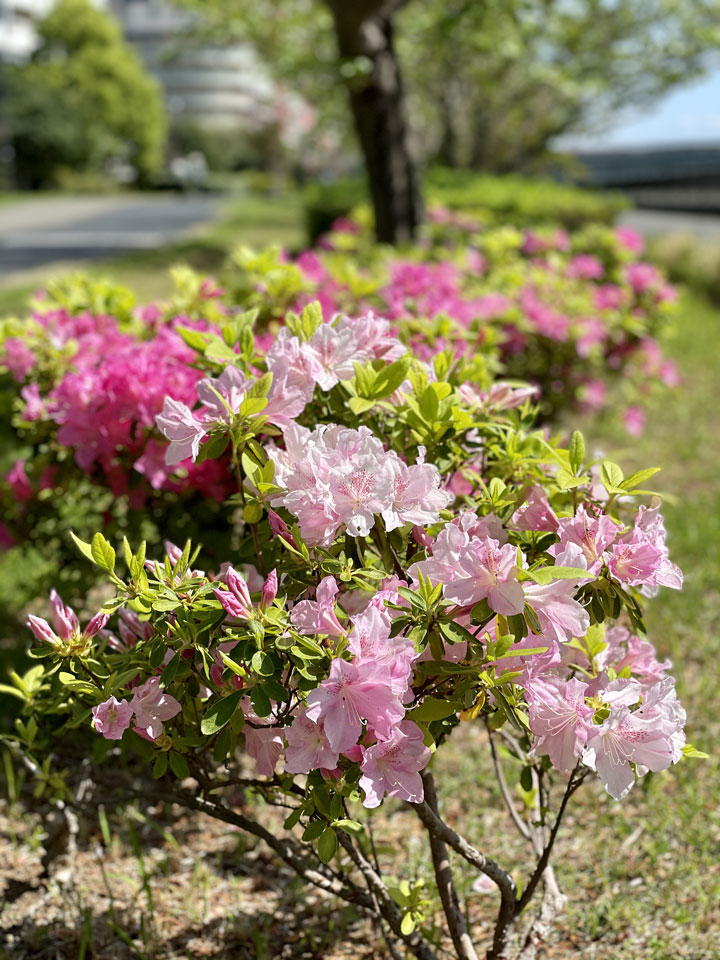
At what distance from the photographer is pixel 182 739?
5.04 feet

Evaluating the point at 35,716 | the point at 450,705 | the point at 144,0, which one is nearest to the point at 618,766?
the point at 450,705

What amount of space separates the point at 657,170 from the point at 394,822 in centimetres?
5805

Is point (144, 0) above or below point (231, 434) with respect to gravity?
above

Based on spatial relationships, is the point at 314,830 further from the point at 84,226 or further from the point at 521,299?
the point at 84,226

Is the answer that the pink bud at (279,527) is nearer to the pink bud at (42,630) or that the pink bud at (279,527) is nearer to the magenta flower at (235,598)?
the magenta flower at (235,598)

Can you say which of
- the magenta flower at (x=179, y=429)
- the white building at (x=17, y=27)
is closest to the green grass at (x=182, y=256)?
the magenta flower at (x=179, y=429)

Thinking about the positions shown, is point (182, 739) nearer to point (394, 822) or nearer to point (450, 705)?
point (450, 705)

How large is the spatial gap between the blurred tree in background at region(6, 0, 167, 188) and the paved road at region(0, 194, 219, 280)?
8674mm

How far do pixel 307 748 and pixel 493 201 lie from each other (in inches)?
413

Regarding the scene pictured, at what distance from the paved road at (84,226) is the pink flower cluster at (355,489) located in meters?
13.3

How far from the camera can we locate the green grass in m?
11.0

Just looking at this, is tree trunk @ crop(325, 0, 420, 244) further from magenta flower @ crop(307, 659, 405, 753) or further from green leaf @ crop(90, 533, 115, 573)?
magenta flower @ crop(307, 659, 405, 753)

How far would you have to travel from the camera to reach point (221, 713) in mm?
1339

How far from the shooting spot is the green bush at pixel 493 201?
10938mm
